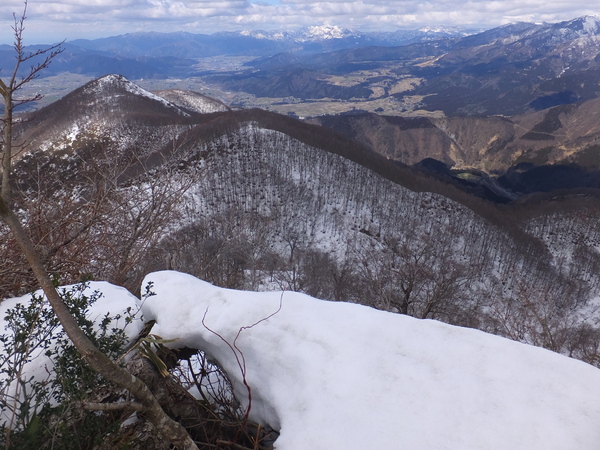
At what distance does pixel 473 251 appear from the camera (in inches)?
2156

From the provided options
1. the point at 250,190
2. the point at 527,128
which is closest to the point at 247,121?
the point at 250,190

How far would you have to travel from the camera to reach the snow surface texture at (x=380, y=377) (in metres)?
3.54

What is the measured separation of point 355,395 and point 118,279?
340 inches

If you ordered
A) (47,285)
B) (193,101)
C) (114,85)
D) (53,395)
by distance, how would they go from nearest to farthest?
(47,285) → (53,395) → (114,85) → (193,101)

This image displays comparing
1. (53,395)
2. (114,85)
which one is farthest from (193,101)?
(53,395)

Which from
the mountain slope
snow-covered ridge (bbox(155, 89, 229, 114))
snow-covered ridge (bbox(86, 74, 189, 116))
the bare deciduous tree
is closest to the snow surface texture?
the bare deciduous tree

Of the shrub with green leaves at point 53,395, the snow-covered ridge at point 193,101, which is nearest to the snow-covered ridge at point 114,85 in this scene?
the snow-covered ridge at point 193,101

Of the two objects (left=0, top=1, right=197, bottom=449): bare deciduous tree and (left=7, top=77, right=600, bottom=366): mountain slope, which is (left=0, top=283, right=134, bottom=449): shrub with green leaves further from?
(left=7, top=77, right=600, bottom=366): mountain slope

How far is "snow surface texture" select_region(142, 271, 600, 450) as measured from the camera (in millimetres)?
3539

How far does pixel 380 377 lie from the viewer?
4.14 m

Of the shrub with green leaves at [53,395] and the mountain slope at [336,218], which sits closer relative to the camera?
the shrub with green leaves at [53,395]

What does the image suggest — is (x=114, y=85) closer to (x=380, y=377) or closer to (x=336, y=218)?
(x=336, y=218)

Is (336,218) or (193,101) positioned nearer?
(336,218)

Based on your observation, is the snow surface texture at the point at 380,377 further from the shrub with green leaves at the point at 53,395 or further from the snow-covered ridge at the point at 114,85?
the snow-covered ridge at the point at 114,85
